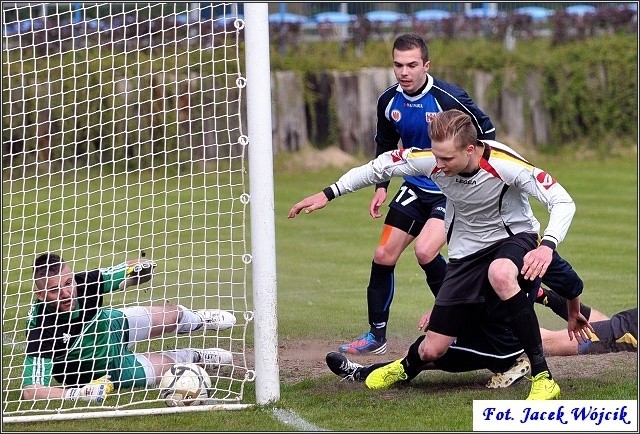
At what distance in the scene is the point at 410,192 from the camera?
25.9ft

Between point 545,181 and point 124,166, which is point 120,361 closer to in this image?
point 545,181

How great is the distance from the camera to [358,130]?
22625 mm

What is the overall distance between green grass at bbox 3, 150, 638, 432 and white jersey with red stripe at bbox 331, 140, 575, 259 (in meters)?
1.06

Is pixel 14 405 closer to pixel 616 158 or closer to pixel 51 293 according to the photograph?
pixel 51 293

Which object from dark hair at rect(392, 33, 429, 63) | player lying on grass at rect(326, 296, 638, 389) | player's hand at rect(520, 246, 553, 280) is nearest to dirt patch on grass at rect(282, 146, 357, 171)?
dark hair at rect(392, 33, 429, 63)

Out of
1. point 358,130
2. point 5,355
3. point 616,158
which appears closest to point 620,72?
point 616,158

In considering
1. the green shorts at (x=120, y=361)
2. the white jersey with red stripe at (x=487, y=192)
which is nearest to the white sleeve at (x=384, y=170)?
the white jersey with red stripe at (x=487, y=192)

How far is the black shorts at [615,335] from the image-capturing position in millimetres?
7391

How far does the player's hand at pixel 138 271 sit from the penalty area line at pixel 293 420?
4.59 feet

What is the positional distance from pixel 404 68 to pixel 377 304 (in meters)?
1.82

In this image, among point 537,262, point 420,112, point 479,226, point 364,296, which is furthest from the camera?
point 364,296

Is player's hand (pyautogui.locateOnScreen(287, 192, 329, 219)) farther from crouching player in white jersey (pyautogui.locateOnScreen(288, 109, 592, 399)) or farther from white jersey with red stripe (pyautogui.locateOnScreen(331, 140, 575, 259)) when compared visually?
white jersey with red stripe (pyautogui.locateOnScreen(331, 140, 575, 259))

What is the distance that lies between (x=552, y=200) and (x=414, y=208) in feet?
6.54

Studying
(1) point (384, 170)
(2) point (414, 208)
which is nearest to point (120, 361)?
(1) point (384, 170)
